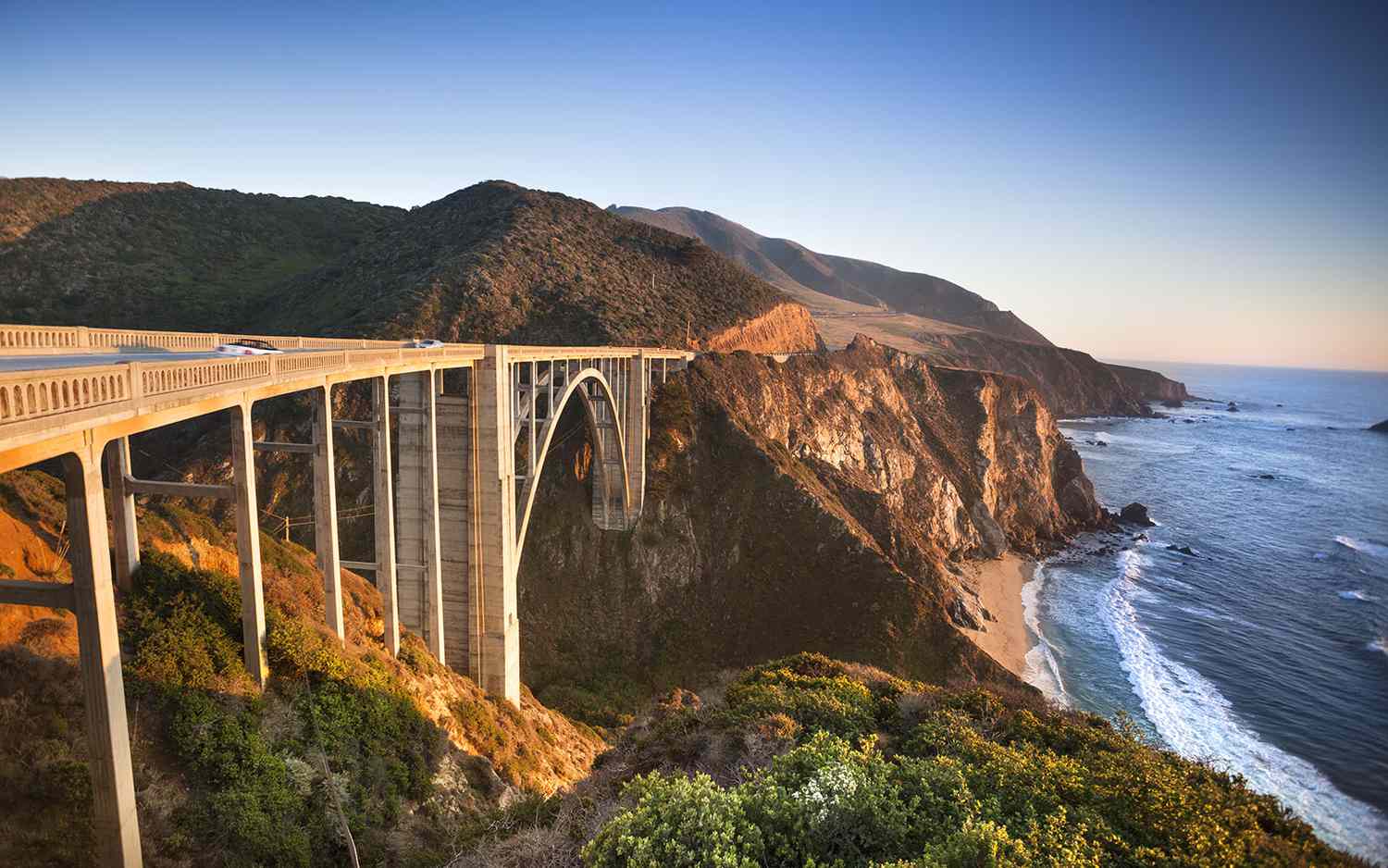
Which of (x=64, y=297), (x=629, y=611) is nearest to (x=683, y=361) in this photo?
(x=629, y=611)

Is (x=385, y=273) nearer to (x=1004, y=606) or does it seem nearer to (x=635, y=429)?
(x=635, y=429)

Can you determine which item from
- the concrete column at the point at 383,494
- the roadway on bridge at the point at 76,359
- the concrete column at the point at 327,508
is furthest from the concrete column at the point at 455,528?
the roadway on bridge at the point at 76,359

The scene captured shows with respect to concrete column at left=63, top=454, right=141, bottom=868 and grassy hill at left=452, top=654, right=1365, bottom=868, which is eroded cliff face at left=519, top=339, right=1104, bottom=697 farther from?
concrete column at left=63, top=454, right=141, bottom=868

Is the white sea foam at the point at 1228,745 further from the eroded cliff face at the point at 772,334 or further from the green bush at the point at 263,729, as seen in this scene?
the eroded cliff face at the point at 772,334

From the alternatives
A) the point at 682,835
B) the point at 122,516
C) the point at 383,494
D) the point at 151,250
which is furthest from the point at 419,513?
the point at 151,250

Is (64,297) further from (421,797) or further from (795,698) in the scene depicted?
(795,698)

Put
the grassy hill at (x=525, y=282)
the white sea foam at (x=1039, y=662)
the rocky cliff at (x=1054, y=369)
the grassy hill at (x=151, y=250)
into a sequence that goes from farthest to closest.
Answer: the rocky cliff at (x=1054, y=369) → the grassy hill at (x=151, y=250) → the grassy hill at (x=525, y=282) → the white sea foam at (x=1039, y=662)
